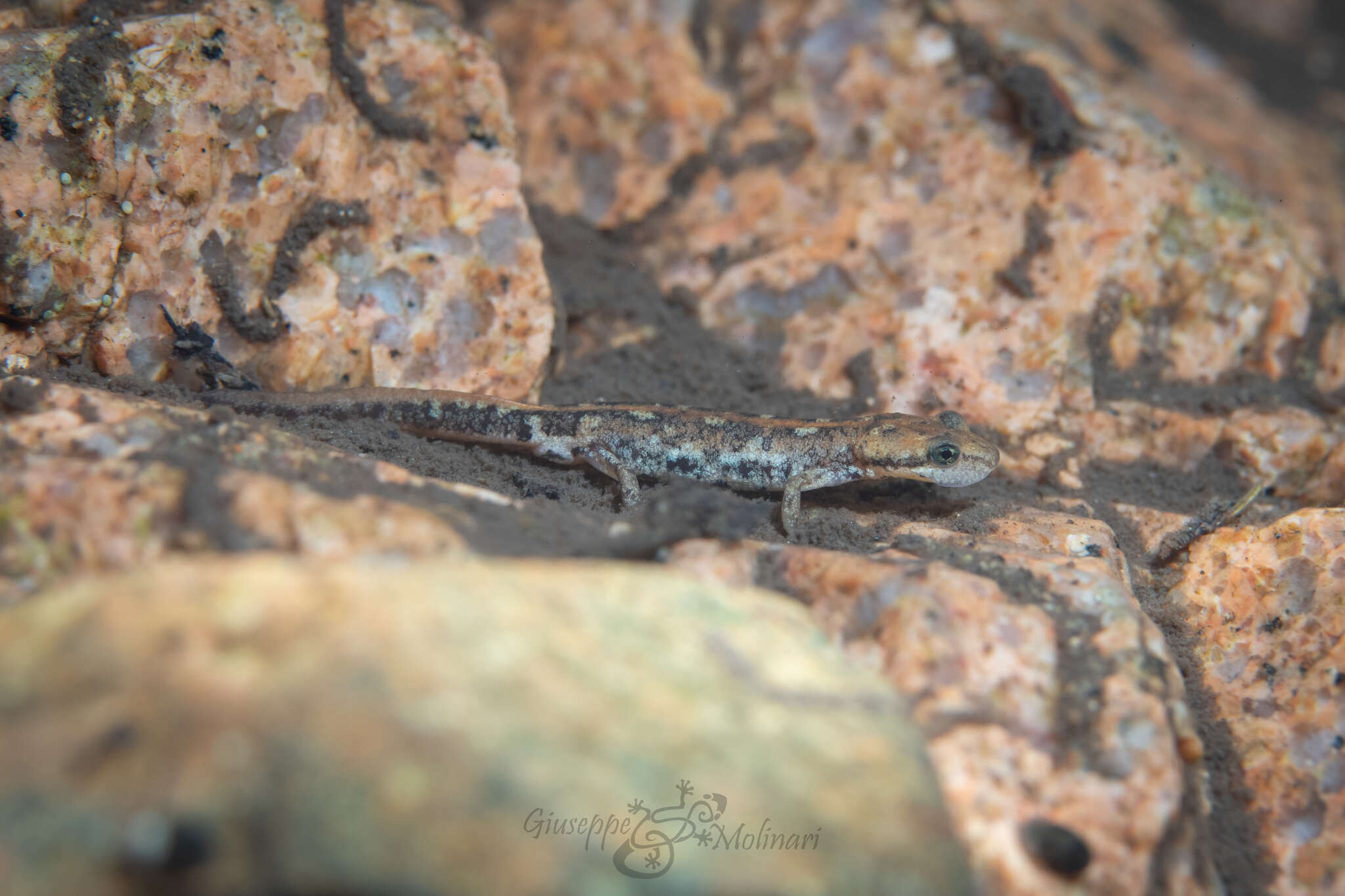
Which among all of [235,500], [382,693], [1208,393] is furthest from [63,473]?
[1208,393]

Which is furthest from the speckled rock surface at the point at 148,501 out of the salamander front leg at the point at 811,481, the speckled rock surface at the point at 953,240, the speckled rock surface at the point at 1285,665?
the speckled rock surface at the point at 1285,665

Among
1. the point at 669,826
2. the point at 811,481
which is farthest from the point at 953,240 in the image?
the point at 669,826

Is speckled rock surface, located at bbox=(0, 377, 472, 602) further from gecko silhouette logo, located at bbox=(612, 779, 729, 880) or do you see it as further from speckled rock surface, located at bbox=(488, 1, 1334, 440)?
speckled rock surface, located at bbox=(488, 1, 1334, 440)

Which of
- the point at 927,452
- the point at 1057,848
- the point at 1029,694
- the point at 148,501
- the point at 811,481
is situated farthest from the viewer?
the point at 811,481

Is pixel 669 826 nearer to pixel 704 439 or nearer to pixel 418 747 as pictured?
pixel 418 747

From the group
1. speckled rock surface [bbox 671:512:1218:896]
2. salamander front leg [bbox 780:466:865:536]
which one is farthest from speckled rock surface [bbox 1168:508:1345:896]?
salamander front leg [bbox 780:466:865:536]

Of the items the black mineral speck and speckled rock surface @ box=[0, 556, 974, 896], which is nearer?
speckled rock surface @ box=[0, 556, 974, 896]
